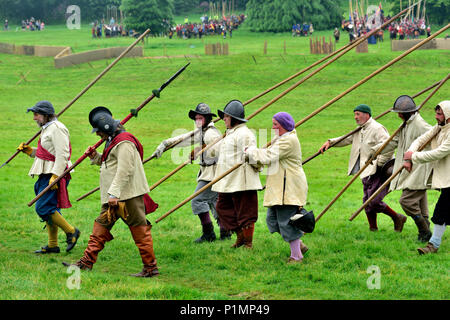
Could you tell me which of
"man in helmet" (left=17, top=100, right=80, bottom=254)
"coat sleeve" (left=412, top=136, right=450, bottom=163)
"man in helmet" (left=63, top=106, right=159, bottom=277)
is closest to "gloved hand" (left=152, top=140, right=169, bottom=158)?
"man in helmet" (left=17, top=100, right=80, bottom=254)

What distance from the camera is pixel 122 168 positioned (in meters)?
8.22

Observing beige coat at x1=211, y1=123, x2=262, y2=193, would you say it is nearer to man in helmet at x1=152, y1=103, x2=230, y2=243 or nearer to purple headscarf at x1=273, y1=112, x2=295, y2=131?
man in helmet at x1=152, y1=103, x2=230, y2=243

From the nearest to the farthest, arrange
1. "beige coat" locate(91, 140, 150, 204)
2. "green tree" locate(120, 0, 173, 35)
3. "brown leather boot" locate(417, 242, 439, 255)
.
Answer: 1. "beige coat" locate(91, 140, 150, 204)
2. "brown leather boot" locate(417, 242, 439, 255)
3. "green tree" locate(120, 0, 173, 35)

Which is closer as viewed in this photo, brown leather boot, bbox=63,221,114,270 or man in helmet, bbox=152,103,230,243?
brown leather boot, bbox=63,221,114,270

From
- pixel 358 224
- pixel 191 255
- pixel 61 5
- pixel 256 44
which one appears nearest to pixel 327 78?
pixel 256 44

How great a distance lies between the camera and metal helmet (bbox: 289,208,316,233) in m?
8.63

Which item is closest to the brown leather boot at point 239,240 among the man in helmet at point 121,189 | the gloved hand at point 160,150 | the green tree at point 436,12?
the gloved hand at point 160,150

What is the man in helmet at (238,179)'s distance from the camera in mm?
9656

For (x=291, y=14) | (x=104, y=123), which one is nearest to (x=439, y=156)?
(x=104, y=123)

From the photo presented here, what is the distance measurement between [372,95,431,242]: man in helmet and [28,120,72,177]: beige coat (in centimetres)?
455

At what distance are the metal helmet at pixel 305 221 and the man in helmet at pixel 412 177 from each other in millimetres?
1830

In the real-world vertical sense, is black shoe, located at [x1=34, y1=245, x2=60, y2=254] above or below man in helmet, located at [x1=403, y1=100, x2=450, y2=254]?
below

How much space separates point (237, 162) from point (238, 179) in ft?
0.77
